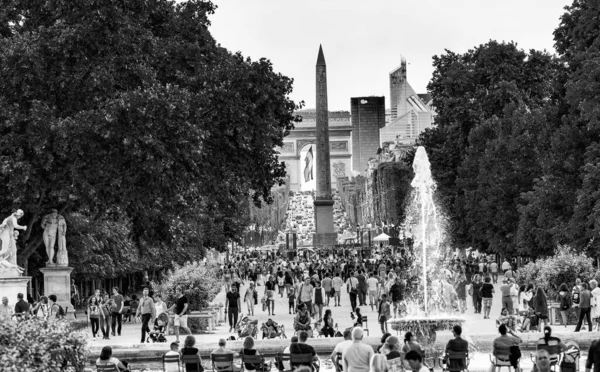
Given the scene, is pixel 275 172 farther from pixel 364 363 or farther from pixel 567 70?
pixel 364 363

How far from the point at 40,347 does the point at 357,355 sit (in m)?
3.77

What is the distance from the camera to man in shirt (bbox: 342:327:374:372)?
653 inches

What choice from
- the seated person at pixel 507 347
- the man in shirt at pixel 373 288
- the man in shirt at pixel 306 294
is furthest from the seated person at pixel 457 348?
the man in shirt at pixel 373 288

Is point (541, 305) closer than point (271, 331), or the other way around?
point (271, 331)

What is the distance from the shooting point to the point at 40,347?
16.2 metres

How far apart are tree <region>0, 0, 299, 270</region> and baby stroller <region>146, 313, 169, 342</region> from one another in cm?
466

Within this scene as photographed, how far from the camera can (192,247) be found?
56.2 meters

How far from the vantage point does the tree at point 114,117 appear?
33.8 meters

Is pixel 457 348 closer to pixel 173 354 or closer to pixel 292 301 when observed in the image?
pixel 173 354

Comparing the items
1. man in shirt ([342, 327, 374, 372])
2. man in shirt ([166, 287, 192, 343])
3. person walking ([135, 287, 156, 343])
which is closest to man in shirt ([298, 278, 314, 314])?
man in shirt ([166, 287, 192, 343])

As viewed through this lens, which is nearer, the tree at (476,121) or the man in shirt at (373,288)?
the man in shirt at (373,288)

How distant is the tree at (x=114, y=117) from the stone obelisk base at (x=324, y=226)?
255ft

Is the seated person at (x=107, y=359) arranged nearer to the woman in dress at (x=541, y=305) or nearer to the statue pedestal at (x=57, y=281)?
the woman in dress at (x=541, y=305)

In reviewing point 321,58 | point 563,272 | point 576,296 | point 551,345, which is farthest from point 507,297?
point 321,58
